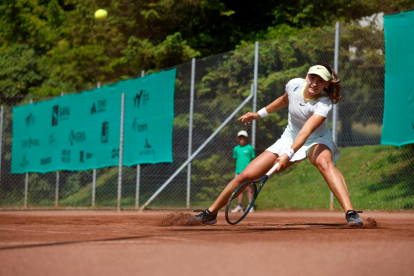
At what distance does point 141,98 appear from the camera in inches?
519

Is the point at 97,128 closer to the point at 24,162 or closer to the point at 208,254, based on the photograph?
the point at 24,162

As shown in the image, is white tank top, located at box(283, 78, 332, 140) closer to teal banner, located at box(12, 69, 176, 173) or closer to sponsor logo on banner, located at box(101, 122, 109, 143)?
teal banner, located at box(12, 69, 176, 173)

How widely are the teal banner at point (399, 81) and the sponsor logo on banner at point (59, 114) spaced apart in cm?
831

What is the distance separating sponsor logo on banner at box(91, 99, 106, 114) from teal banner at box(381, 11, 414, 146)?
6.81 m

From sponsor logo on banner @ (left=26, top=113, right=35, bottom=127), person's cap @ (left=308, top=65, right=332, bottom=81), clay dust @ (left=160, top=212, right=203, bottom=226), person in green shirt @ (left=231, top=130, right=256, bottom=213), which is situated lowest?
clay dust @ (left=160, top=212, right=203, bottom=226)

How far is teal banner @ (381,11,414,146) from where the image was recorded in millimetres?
8914

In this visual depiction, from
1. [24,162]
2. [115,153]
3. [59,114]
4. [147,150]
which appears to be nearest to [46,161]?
[24,162]

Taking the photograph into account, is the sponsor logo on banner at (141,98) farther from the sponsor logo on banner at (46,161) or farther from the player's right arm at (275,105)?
the player's right arm at (275,105)

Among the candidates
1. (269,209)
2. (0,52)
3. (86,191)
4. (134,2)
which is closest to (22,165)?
(86,191)

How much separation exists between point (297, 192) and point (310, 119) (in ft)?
20.8

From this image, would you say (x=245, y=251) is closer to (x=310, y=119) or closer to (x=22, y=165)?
(x=310, y=119)

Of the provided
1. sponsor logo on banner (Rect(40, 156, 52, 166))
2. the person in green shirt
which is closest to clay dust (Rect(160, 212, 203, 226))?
the person in green shirt

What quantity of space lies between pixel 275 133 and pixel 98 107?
177 inches

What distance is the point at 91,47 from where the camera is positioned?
2220 cm
